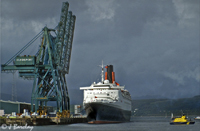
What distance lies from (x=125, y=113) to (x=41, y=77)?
29010mm

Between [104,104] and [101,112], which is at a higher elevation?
[104,104]

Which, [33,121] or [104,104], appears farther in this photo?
[104,104]

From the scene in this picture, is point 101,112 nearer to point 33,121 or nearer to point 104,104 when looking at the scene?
point 104,104

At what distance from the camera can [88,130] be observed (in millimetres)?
73938

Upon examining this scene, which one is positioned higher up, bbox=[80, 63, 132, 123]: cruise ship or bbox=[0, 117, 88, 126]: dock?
bbox=[80, 63, 132, 123]: cruise ship

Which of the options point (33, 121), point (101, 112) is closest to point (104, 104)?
point (101, 112)

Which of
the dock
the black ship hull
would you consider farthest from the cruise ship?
the dock

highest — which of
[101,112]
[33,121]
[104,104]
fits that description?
[104,104]

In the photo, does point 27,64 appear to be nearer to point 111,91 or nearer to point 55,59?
point 55,59

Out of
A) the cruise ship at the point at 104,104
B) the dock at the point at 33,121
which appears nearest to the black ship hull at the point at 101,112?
the cruise ship at the point at 104,104

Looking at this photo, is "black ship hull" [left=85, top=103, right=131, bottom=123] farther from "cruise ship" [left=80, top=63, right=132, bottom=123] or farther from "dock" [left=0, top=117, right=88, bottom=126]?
"dock" [left=0, top=117, right=88, bottom=126]

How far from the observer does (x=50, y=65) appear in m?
104

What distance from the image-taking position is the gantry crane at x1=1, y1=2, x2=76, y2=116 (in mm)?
103188

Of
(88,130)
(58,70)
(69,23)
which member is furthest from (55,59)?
(88,130)
